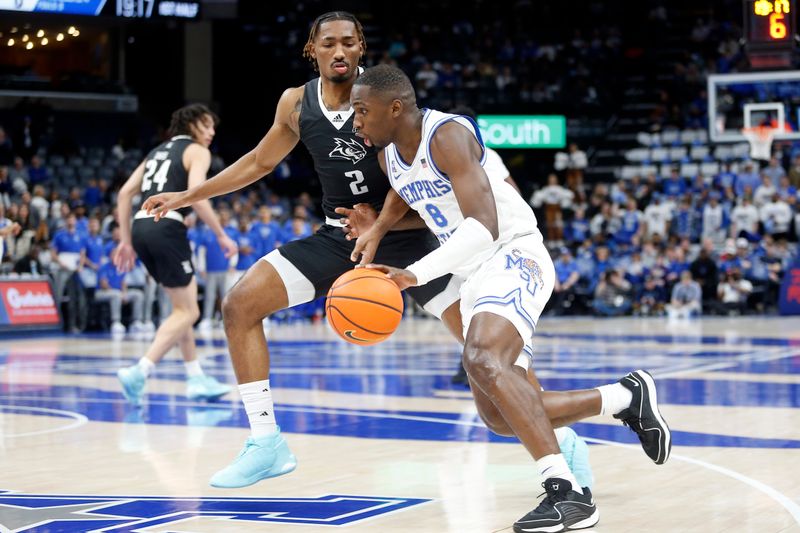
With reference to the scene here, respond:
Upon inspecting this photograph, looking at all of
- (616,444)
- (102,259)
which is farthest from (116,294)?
(616,444)

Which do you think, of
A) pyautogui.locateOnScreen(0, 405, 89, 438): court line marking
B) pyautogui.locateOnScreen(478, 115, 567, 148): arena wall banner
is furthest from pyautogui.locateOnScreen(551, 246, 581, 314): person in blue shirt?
pyautogui.locateOnScreen(0, 405, 89, 438): court line marking

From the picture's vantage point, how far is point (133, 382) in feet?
26.5

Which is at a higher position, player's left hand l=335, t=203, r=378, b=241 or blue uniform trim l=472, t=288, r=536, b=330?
player's left hand l=335, t=203, r=378, b=241

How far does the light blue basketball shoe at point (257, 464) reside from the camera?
191 inches

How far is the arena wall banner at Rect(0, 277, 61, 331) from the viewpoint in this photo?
54.6 ft

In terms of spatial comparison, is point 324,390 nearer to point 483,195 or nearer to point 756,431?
point 756,431

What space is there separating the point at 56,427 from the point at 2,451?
0.94 meters

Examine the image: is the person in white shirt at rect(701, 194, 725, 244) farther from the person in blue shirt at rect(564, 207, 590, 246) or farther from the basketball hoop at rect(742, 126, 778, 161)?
the person in blue shirt at rect(564, 207, 590, 246)

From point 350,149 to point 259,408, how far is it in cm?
120

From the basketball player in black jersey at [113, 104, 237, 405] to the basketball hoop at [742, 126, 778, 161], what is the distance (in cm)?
1398

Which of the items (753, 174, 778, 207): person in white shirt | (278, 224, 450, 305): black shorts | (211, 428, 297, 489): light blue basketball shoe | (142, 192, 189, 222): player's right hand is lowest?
(211, 428, 297, 489): light blue basketball shoe

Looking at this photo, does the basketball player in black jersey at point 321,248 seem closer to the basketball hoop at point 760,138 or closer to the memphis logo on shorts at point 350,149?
the memphis logo on shorts at point 350,149

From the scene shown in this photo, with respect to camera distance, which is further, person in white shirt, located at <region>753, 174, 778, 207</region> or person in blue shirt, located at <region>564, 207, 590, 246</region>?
person in blue shirt, located at <region>564, 207, 590, 246</region>

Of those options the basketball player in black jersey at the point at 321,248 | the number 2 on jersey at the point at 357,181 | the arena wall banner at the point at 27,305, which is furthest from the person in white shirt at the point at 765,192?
the number 2 on jersey at the point at 357,181
